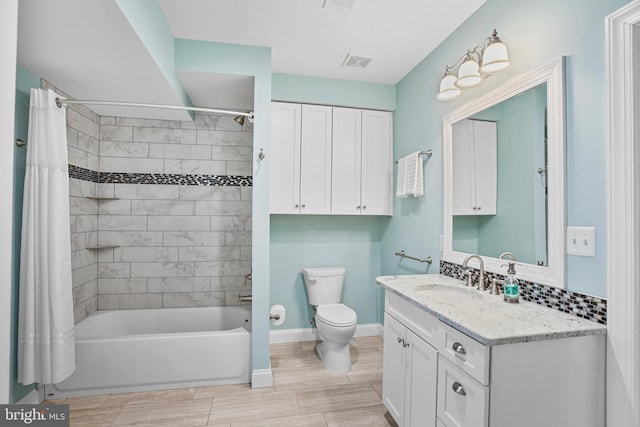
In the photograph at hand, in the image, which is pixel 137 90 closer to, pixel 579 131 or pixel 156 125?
pixel 156 125

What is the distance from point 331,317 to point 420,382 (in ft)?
3.49

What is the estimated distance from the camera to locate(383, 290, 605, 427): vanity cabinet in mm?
1111

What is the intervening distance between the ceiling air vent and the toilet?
1902 millimetres

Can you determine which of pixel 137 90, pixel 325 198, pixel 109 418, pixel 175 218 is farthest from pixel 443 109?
pixel 109 418

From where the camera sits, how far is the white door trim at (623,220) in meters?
1.15

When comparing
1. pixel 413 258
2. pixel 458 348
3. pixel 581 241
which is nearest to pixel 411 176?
pixel 413 258

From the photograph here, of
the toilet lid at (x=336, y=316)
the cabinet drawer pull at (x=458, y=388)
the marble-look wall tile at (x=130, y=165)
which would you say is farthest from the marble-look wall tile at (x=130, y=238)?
the cabinet drawer pull at (x=458, y=388)

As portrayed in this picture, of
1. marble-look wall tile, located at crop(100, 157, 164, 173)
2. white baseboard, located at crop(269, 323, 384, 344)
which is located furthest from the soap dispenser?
marble-look wall tile, located at crop(100, 157, 164, 173)

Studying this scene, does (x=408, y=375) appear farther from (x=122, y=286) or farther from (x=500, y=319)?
(x=122, y=286)

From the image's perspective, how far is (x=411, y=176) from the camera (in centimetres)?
263

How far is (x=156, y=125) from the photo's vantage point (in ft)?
9.72

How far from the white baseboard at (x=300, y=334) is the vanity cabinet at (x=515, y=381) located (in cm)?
188

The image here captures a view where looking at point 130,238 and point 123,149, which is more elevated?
point 123,149

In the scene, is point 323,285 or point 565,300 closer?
point 565,300
